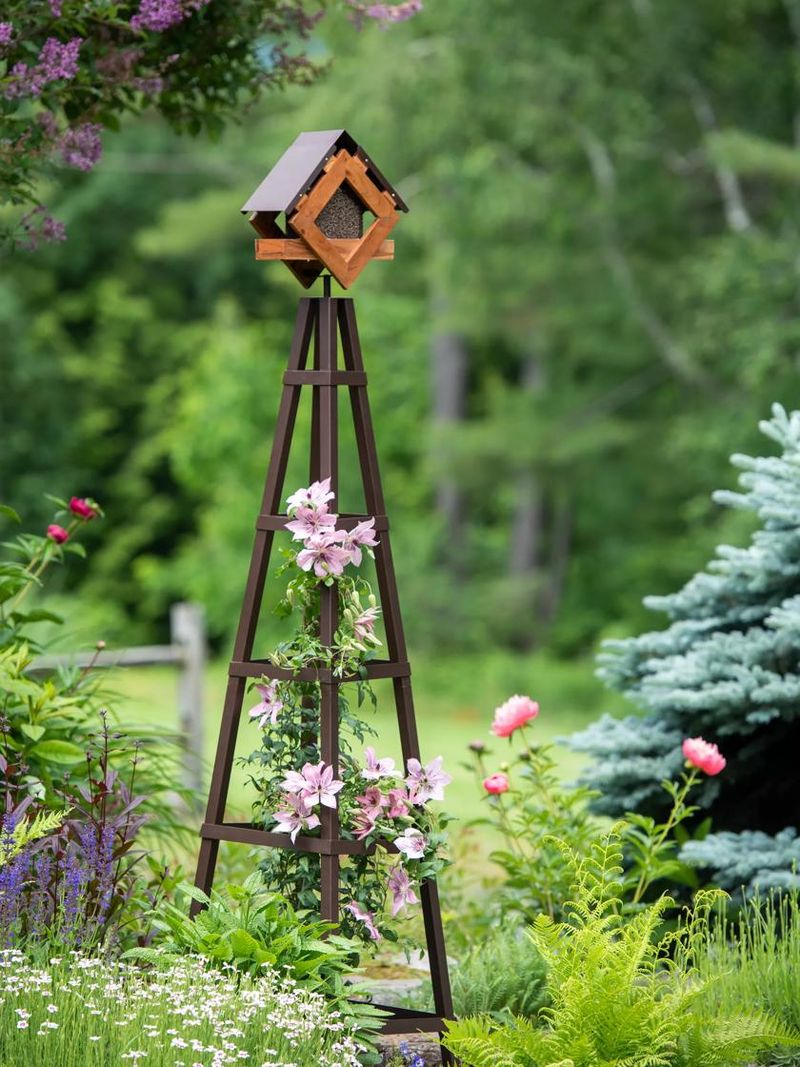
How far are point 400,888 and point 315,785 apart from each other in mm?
367

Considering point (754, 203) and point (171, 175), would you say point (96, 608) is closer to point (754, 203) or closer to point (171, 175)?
point (171, 175)

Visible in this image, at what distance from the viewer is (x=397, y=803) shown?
13.0ft

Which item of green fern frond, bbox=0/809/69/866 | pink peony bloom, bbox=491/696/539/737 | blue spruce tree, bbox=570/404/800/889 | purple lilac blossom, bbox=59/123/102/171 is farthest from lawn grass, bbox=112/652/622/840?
green fern frond, bbox=0/809/69/866

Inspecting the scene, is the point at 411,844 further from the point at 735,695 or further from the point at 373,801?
the point at 735,695

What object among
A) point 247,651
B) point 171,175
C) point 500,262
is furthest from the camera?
point 171,175

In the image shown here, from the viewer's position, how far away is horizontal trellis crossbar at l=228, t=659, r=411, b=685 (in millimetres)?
3879

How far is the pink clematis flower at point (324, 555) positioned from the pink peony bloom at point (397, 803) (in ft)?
1.87

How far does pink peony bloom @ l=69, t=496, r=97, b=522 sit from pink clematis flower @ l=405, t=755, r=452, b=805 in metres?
1.44

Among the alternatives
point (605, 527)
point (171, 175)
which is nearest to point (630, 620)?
point (605, 527)

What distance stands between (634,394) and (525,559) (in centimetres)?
261

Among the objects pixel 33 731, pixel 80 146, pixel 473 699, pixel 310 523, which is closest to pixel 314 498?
pixel 310 523

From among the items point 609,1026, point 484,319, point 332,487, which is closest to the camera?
point 609,1026

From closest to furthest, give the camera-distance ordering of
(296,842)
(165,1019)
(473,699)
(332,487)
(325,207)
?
1. (165,1019)
2. (296,842)
3. (332,487)
4. (325,207)
5. (473,699)

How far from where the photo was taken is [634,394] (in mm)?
16906
